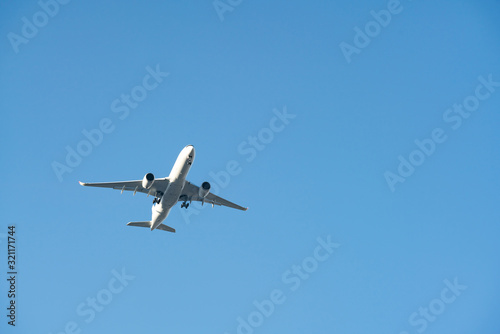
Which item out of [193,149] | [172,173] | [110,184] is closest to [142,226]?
[110,184]

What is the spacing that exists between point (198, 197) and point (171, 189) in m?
7.28

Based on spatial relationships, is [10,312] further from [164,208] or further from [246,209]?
[246,209]

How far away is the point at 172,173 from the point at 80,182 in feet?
37.0

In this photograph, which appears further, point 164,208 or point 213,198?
point 213,198

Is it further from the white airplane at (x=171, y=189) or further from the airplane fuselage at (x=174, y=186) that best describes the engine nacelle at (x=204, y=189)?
the airplane fuselage at (x=174, y=186)

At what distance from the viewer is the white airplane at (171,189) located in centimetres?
5403

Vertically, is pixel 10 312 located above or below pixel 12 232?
below

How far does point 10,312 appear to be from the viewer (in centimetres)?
5369

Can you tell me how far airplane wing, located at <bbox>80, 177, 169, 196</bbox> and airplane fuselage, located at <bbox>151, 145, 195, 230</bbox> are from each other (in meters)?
1.05

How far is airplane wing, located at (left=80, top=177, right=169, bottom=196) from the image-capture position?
188 feet

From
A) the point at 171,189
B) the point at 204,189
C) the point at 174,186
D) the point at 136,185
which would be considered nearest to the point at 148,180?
the point at 171,189

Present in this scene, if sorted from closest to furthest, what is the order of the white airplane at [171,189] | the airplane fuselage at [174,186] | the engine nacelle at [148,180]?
the airplane fuselage at [174,186], the white airplane at [171,189], the engine nacelle at [148,180]

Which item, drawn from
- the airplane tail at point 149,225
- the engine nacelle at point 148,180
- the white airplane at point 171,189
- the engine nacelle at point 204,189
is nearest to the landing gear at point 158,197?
the white airplane at point 171,189

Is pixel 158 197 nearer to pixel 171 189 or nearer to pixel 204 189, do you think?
pixel 171 189
